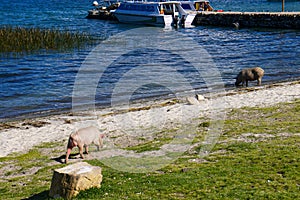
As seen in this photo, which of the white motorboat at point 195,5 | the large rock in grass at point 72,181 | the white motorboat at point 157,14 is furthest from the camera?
the white motorboat at point 195,5

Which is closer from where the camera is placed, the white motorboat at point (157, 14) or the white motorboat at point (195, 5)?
the white motorboat at point (157, 14)

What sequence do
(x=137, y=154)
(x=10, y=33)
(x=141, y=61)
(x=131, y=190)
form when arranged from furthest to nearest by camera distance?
(x=10, y=33)
(x=141, y=61)
(x=137, y=154)
(x=131, y=190)

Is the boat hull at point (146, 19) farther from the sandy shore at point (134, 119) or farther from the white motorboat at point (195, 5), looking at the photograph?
the sandy shore at point (134, 119)

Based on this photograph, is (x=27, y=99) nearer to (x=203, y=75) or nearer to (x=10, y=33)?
(x=203, y=75)

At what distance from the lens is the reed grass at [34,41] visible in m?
43.8

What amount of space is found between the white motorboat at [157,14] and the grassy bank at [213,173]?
56.3 m

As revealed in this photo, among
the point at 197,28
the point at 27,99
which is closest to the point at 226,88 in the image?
the point at 27,99

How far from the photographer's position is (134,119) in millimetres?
18422

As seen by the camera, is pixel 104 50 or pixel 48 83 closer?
pixel 48 83

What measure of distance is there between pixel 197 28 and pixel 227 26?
164 inches

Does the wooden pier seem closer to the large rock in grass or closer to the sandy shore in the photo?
the sandy shore

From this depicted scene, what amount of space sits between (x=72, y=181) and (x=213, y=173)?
9.77 ft

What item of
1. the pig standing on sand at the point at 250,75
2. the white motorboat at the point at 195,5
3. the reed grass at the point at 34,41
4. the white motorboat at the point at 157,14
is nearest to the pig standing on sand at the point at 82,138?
the pig standing on sand at the point at 250,75

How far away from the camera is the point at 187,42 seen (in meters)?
51.9
